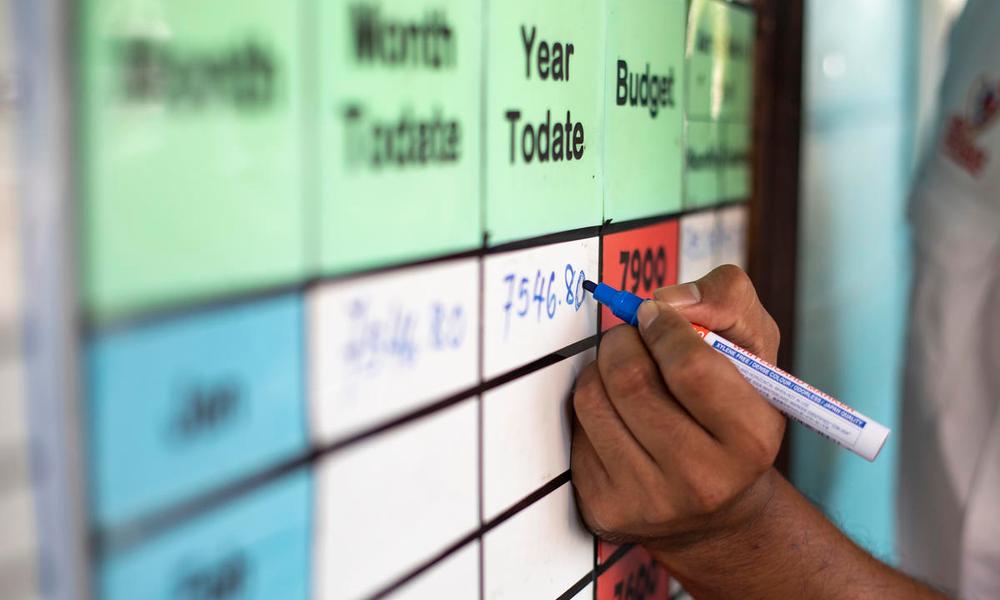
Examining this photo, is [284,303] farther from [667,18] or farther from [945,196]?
[945,196]

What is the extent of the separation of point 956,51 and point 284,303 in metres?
0.94

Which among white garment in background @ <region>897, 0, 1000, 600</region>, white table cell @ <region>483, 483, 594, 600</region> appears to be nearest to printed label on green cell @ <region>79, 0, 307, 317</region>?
white table cell @ <region>483, 483, 594, 600</region>

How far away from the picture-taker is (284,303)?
0.37 meters

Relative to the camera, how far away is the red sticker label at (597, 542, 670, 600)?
27.0 inches

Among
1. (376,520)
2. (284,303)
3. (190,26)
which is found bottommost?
(376,520)

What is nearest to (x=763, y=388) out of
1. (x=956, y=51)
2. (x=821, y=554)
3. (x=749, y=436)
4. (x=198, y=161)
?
(x=749, y=436)

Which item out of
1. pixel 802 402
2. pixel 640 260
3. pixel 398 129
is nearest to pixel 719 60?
pixel 640 260

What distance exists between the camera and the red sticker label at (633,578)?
69 centimetres

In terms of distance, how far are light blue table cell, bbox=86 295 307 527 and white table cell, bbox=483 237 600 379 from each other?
154 mm

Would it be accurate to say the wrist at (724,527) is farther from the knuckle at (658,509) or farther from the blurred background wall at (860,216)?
the blurred background wall at (860,216)

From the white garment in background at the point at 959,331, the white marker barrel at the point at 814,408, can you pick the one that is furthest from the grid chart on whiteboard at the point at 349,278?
the white garment in background at the point at 959,331

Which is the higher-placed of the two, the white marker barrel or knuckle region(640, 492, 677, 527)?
the white marker barrel

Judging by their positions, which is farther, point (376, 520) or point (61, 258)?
point (376, 520)

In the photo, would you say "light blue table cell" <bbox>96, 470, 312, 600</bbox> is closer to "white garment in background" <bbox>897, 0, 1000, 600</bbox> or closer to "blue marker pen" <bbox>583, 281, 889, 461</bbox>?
"blue marker pen" <bbox>583, 281, 889, 461</bbox>
